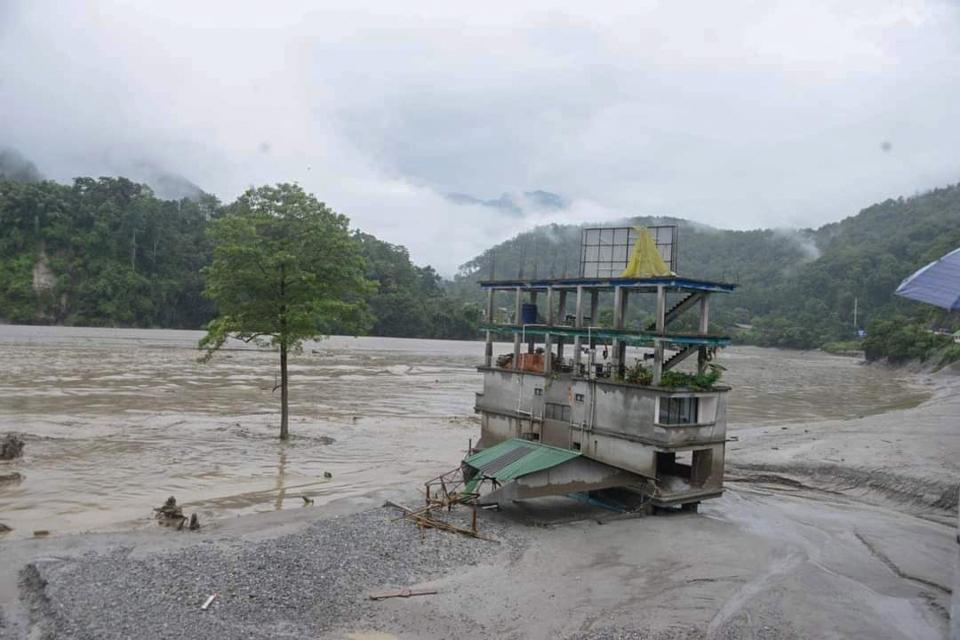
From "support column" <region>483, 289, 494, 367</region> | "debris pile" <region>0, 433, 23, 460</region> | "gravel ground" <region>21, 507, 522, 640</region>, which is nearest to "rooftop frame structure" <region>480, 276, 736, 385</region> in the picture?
"support column" <region>483, 289, 494, 367</region>

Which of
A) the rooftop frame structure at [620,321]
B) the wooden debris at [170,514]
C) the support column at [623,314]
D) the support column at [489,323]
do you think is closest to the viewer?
the wooden debris at [170,514]

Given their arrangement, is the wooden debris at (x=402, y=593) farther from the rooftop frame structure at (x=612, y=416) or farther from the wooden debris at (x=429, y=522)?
the rooftop frame structure at (x=612, y=416)

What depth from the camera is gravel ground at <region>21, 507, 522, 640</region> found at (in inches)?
416

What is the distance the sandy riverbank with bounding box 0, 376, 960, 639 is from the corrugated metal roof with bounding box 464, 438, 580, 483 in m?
1.24

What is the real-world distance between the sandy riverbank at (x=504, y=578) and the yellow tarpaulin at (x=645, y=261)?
709 cm

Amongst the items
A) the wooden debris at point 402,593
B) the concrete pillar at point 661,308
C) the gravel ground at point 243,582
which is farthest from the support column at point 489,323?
the wooden debris at point 402,593

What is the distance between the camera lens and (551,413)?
808 inches

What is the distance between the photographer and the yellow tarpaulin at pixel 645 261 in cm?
2083

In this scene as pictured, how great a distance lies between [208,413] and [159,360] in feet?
92.8

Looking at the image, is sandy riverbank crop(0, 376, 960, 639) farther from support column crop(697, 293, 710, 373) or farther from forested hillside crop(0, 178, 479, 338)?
forested hillside crop(0, 178, 479, 338)

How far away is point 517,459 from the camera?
1830 centimetres

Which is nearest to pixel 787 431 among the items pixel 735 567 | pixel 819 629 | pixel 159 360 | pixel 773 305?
pixel 735 567

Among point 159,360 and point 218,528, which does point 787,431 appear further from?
point 159,360

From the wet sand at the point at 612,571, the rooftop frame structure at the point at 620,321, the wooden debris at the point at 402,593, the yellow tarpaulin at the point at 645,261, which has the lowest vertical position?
the wet sand at the point at 612,571
